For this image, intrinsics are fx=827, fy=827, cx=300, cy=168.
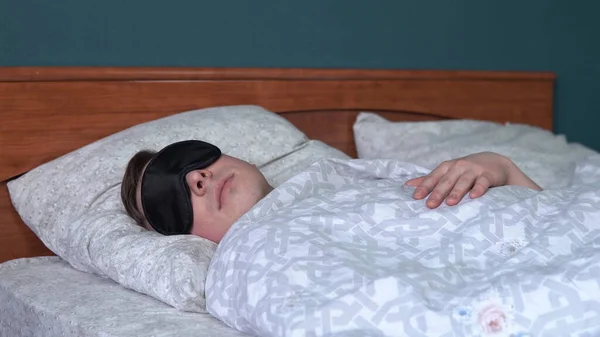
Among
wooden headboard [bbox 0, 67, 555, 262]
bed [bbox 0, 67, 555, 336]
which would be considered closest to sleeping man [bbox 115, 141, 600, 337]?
bed [bbox 0, 67, 555, 336]

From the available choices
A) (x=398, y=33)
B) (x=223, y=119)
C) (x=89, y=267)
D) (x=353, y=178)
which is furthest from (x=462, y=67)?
(x=89, y=267)

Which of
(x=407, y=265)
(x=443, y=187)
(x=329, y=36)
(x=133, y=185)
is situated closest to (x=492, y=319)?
(x=407, y=265)

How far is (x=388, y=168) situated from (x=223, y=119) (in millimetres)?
541

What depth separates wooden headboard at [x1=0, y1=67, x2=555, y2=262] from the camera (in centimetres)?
204

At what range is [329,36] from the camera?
8.61 feet

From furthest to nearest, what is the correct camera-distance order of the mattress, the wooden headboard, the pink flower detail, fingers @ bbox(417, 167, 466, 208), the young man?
the wooden headboard, the young man, fingers @ bbox(417, 167, 466, 208), the mattress, the pink flower detail

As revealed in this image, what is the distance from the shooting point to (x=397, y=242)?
1361 mm

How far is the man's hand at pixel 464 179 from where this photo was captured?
4.91ft

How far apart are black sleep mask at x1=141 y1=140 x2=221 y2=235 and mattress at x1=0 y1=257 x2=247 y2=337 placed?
158mm

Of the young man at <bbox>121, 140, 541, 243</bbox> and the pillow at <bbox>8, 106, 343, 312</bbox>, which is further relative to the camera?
the young man at <bbox>121, 140, 541, 243</bbox>

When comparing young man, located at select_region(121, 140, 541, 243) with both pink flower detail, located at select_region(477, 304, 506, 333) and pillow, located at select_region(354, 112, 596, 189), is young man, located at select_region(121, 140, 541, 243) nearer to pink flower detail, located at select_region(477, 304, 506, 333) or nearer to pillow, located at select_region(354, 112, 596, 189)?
pink flower detail, located at select_region(477, 304, 506, 333)

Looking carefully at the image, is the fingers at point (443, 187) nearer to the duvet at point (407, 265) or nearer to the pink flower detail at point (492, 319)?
the duvet at point (407, 265)

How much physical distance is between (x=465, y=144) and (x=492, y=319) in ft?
4.33

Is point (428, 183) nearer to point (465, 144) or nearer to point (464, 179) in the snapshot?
point (464, 179)
